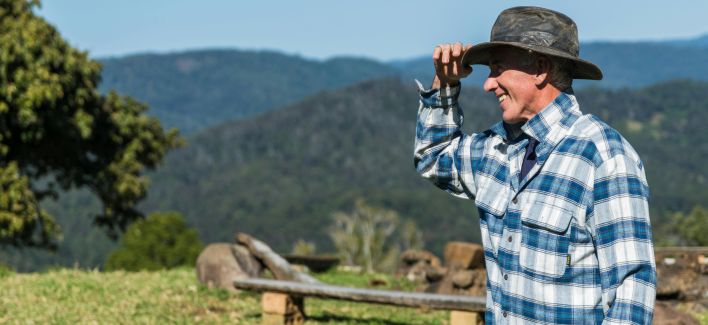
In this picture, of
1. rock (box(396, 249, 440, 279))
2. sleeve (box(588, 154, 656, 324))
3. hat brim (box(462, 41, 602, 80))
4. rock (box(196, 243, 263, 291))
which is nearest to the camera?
sleeve (box(588, 154, 656, 324))

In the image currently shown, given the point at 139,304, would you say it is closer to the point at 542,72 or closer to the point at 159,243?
the point at 542,72

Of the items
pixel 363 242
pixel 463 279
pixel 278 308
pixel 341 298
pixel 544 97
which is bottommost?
pixel 278 308

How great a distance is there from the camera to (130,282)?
14.0 metres

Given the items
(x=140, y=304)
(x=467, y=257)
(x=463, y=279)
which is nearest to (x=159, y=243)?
(x=467, y=257)

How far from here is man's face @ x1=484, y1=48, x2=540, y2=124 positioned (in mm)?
3885

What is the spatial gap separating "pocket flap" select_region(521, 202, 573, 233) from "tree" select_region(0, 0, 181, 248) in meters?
21.5

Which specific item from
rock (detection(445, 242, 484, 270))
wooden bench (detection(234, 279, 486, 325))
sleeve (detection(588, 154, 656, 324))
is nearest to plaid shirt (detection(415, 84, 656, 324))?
sleeve (detection(588, 154, 656, 324))

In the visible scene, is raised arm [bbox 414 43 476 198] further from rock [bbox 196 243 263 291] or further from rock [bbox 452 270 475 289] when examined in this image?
rock [bbox 452 270 475 289]

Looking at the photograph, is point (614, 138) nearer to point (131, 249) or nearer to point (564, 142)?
point (564, 142)

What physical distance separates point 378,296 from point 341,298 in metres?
0.55

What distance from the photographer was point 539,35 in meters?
3.84

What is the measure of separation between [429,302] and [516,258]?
652cm

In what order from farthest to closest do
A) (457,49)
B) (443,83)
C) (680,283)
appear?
1. (680,283)
2. (443,83)
3. (457,49)

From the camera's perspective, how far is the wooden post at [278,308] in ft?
36.5
